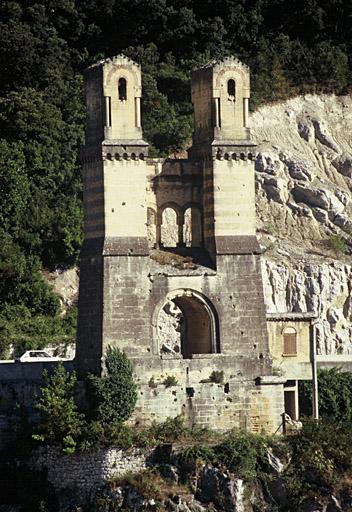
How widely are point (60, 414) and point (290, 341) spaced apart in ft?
32.6

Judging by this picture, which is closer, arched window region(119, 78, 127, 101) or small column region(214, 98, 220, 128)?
arched window region(119, 78, 127, 101)

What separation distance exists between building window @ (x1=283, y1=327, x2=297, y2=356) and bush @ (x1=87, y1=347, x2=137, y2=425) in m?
7.27

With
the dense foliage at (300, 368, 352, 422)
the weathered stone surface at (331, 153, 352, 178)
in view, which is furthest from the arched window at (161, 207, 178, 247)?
the dense foliage at (300, 368, 352, 422)

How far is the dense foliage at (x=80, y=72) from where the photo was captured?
90750 mm

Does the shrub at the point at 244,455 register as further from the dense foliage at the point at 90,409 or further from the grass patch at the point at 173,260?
the grass patch at the point at 173,260

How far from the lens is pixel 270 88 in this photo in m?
99.2

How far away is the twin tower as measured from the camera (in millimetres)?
74312

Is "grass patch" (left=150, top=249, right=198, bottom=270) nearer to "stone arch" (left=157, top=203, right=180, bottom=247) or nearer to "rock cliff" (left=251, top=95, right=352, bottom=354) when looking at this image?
"stone arch" (left=157, top=203, right=180, bottom=247)

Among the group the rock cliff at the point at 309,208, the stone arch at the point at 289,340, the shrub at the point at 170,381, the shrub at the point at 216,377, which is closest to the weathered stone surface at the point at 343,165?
the rock cliff at the point at 309,208

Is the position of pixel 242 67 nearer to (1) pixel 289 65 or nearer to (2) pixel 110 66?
(2) pixel 110 66

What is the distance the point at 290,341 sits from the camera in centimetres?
7856

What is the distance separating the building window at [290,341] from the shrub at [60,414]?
8.70 metres

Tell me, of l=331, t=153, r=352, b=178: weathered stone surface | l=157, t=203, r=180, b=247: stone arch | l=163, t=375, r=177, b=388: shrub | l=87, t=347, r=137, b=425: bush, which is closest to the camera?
l=87, t=347, r=137, b=425: bush

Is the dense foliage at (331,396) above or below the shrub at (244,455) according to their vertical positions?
above
